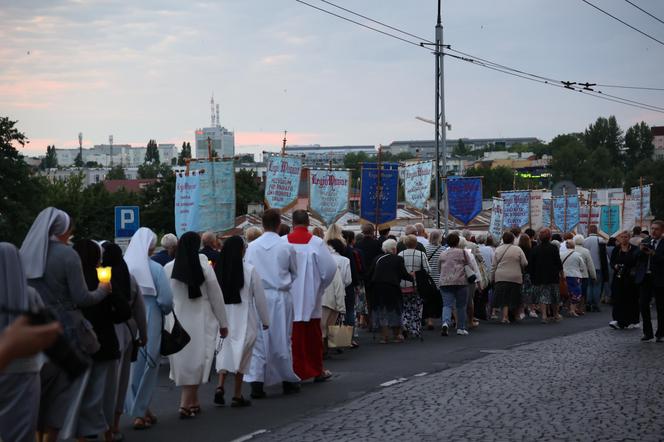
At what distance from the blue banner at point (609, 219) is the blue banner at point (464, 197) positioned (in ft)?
54.3

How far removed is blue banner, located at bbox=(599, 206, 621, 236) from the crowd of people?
2666cm

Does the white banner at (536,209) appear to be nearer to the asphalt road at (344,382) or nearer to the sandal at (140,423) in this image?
the asphalt road at (344,382)

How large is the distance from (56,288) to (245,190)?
337 ft

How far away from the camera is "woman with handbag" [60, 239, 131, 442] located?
8.86 metres

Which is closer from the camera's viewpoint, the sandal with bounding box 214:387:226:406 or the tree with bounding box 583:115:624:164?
the sandal with bounding box 214:387:226:406

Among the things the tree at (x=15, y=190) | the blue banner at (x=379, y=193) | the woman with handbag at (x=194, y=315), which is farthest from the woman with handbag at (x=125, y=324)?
the tree at (x=15, y=190)

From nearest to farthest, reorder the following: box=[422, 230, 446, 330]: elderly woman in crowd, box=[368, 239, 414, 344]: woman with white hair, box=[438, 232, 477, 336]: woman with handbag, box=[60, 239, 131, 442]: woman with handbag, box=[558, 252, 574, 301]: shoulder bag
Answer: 1. box=[60, 239, 131, 442]: woman with handbag
2. box=[368, 239, 414, 344]: woman with white hair
3. box=[438, 232, 477, 336]: woman with handbag
4. box=[422, 230, 446, 330]: elderly woman in crowd
5. box=[558, 252, 574, 301]: shoulder bag

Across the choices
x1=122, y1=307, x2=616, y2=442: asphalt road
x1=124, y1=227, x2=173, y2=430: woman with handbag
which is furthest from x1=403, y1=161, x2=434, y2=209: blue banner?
x1=124, y1=227, x2=173, y2=430: woman with handbag

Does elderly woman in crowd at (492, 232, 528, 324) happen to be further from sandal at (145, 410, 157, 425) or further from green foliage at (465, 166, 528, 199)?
green foliage at (465, 166, 528, 199)

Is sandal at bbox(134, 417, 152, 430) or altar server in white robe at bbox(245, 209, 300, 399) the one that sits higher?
altar server in white robe at bbox(245, 209, 300, 399)

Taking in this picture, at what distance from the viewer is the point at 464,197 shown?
33062mm

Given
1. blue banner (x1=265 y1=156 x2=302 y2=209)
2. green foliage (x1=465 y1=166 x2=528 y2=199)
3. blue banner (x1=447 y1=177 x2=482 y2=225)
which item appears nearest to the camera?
blue banner (x1=265 y1=156 x2=302 y2=209)

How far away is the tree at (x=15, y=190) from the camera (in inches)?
2702

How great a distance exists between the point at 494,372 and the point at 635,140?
17650cm
